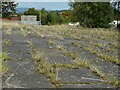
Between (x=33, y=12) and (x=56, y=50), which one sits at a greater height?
(x=56, y=50)

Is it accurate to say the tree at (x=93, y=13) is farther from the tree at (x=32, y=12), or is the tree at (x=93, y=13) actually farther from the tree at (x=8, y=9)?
the tree at (x=32, y=12)

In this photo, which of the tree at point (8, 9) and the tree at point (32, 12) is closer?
the tree at point (8, 9)

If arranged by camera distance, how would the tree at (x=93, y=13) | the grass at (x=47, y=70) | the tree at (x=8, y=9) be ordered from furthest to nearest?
1. the tree at (x=8, y=9)
2. the tree at (x=93, y=13)
3. the grass at (x=47, y=70)

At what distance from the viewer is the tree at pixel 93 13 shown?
70.4ft

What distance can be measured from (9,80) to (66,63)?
4.67 ft

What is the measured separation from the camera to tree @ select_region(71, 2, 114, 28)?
70.4ft

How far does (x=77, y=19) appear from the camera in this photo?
22.8 meters

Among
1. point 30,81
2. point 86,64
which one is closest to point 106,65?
point 86,64

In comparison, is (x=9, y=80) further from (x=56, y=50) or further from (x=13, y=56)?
(x=56, y=50)

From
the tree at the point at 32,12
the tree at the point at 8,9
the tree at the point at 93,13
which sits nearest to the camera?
the tree at the point at 93,13

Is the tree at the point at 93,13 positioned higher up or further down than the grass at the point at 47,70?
further down

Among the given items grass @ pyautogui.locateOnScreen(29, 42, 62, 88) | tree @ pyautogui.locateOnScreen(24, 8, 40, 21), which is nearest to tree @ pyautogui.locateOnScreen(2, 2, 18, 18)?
tree @ pyautogui.locateOnScreen(24, 8, 40, 21)

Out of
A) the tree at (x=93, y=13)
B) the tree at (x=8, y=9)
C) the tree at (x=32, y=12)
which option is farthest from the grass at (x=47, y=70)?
the tree at (x=32, y=12)

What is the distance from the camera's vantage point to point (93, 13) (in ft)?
71.9
